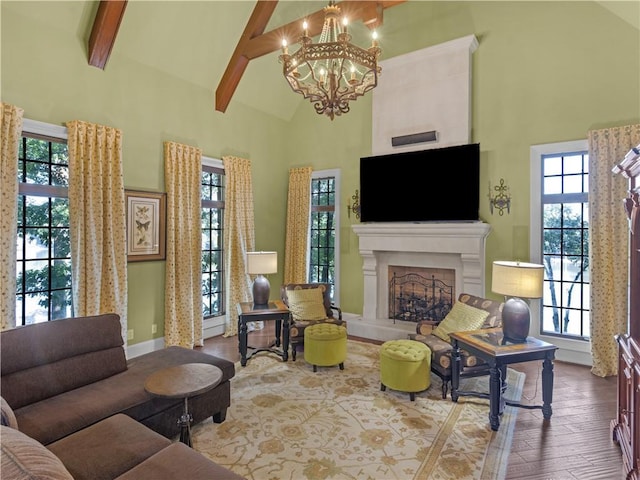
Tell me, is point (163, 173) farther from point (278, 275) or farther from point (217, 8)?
point (278, 275)

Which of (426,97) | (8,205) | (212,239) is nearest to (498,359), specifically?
(426,97)

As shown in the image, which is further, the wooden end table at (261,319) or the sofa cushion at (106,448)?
the wooden end table at (261,319)

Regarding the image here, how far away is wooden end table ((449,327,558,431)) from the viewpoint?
10.1ft

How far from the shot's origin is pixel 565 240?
4.80m

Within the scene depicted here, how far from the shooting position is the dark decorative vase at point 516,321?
3.38 meters

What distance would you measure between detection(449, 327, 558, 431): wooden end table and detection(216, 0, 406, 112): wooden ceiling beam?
410 centimetres

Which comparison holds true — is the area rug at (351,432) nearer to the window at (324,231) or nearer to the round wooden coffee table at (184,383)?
the round wooden coffee table at (184,383)

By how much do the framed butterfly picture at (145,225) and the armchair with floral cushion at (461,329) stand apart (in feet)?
12.1

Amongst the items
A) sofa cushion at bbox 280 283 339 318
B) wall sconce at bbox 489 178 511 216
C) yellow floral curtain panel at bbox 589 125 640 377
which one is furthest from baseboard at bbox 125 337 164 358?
yellow floral curtain panel at bbox 589 125 640 377

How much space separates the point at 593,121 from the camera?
4414 mm

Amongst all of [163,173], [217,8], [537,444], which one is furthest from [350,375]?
[217,8]

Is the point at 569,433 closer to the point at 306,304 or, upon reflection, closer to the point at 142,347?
the point at 306,304

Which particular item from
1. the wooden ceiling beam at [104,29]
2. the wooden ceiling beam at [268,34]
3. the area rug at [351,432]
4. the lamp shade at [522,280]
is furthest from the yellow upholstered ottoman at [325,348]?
the wooden ceiling beam at [104,29]

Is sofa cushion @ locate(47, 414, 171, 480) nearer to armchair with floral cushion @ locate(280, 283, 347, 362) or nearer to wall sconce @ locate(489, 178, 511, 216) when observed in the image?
armchair with floral cushion @ locate(280, 283, 347, 362)
